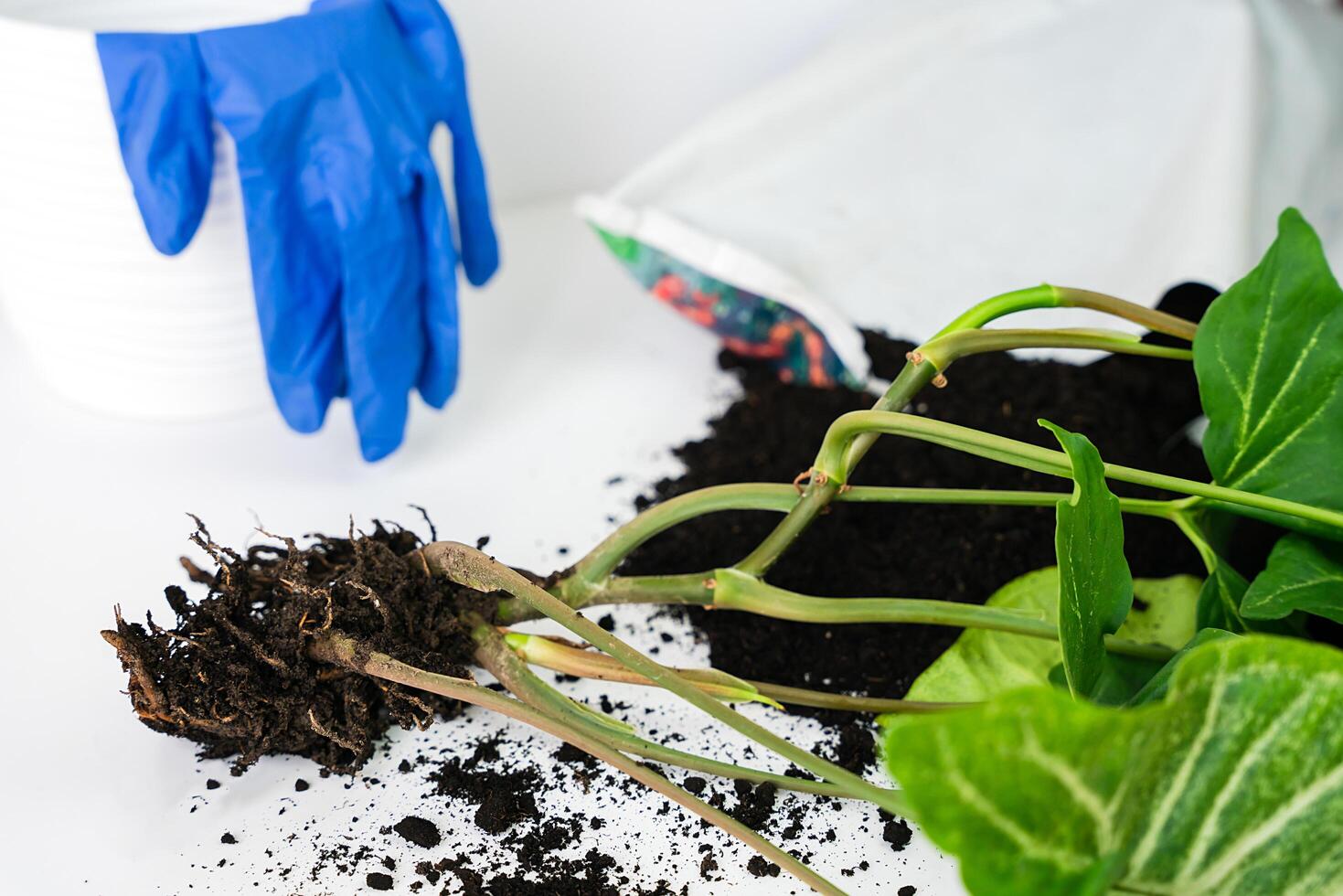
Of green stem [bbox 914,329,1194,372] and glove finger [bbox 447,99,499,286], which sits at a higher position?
glove finger [bbox 447,99,499,286]

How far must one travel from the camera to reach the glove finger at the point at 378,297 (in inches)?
36.4

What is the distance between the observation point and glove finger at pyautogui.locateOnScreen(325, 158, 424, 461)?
3.04 ft

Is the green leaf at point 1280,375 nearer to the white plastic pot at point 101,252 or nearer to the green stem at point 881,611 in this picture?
the green stem at point 881,611

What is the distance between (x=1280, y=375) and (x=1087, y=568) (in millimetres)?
232

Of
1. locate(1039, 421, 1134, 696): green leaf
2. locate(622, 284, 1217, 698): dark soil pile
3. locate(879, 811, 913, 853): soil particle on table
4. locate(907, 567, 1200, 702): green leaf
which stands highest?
locate(1039, 421, 1134, 696): green leaf

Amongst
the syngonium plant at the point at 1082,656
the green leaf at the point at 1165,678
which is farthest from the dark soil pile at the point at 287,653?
the green leaf at the point at 1165,678

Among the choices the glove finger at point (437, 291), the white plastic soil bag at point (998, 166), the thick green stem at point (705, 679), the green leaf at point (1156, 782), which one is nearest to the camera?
the green leaf at point (1156, 782)

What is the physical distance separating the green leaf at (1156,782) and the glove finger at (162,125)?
716 mm

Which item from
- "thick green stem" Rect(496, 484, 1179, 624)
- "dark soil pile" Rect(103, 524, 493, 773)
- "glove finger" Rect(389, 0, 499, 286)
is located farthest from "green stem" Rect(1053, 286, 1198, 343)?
"glove finger" Rect(389, 0, 499, 286)

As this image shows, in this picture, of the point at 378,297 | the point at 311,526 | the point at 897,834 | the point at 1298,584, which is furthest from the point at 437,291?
the point at 1298,584

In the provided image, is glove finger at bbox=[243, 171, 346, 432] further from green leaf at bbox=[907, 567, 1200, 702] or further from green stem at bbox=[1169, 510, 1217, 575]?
green stem at bbox=[1169, 510, 1217, 575]

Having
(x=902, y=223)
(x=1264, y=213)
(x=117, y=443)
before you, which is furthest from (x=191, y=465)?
(x=1264, y=213)

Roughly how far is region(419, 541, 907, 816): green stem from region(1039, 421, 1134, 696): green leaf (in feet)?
0.37

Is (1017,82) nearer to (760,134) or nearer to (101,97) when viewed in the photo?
(760,134)
